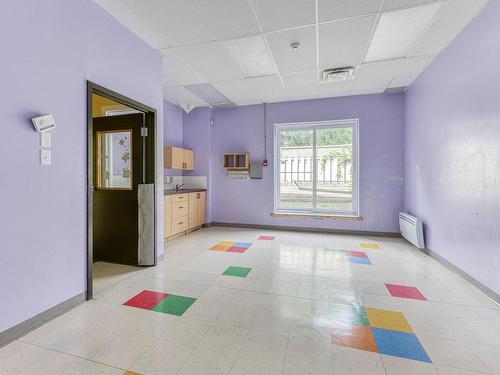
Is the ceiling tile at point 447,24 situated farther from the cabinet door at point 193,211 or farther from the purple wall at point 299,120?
the cabinet door at point 193,211

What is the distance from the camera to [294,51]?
132 inches

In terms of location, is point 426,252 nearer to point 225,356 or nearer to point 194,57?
point 225,356

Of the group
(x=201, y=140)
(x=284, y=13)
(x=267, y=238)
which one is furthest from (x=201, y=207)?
(x=284, y=13)

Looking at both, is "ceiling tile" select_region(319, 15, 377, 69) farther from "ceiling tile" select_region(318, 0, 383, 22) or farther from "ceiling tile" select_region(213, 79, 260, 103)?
"ceiling tile" select_region(213, 79, 260, 103)

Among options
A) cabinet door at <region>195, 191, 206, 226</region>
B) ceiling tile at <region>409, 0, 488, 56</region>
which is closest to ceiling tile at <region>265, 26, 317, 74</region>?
ceiling tile at <region>409, 0, 488, 56</region>

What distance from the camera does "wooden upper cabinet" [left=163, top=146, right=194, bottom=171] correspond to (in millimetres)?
5230

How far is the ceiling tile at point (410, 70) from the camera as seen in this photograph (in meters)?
3.57

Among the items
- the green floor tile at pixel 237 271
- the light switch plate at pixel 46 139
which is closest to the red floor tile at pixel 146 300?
the green floor tile at pixel 237 271

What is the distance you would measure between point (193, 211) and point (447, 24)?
16.7 ft

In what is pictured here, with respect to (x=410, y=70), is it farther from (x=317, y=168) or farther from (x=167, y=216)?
(x=167, y=216)

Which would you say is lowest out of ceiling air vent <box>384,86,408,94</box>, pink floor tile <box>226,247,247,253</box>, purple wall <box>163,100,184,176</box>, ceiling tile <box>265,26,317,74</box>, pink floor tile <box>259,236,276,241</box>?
pink floor tile <box>226,247,247,253</box>

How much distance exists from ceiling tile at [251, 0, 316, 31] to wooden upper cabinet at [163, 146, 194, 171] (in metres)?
3.25

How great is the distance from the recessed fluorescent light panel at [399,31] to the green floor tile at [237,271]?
3.39m

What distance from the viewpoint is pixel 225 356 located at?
164 centimetres
